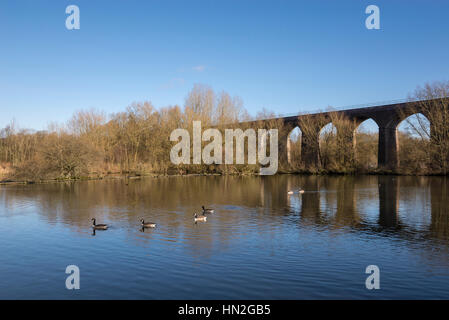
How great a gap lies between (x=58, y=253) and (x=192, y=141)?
42.6 metres

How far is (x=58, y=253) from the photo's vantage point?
12023mm

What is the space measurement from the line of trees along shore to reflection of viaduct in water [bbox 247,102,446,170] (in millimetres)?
879

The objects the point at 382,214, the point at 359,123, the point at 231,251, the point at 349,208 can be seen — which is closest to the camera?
the point at 231,251

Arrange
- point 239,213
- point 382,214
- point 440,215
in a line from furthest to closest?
point 239,213 → point 382,214 → point 440,215

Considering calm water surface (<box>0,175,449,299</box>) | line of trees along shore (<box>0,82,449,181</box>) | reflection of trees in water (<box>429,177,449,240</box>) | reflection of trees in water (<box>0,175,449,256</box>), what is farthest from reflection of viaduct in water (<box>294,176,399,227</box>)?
line of trees along shore (<box>0,82,449,181</box>)

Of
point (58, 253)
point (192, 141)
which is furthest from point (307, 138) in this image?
point (58, 253)

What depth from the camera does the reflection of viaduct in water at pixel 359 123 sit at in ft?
156

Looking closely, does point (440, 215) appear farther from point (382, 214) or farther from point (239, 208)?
point (239, 208)

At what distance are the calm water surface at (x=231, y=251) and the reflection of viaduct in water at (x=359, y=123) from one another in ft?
93.7

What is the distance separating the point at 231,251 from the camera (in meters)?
11.8

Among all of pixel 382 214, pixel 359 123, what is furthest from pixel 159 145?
pixel 382 214

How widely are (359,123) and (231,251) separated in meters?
46.5
